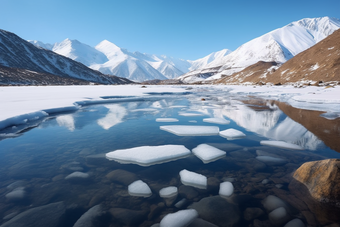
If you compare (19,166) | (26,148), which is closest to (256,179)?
(19,166)

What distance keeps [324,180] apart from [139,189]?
11.7 feet

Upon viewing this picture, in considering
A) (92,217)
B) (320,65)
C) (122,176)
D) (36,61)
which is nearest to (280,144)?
(122,176)

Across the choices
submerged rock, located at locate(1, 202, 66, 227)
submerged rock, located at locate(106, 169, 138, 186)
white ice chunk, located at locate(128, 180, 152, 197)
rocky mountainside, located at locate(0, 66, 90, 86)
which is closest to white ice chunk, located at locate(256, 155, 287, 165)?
white ice chunk, located at locate(128, 180, 152, 197)

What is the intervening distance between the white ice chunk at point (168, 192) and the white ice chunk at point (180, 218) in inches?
20.1

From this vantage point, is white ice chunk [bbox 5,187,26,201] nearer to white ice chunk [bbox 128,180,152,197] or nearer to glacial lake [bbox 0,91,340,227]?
glacial lake [bbox 0,91,340,227]

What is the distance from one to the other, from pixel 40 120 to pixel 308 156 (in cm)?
1226

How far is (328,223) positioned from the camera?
2.68 metres

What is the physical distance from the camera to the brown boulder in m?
3.14

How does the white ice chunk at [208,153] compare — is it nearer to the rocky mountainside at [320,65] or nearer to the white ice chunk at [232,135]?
the white ice chunk at [232,135]

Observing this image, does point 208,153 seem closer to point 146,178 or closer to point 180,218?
point 146,178

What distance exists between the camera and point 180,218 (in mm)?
2836

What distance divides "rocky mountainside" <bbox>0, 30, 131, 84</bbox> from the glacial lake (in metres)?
127

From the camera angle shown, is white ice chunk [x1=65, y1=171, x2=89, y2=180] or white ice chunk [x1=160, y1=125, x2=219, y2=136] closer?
white ice chunk [x1=65, y1=171, x2=89, y2=180]

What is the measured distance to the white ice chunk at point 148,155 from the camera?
4764 mm
